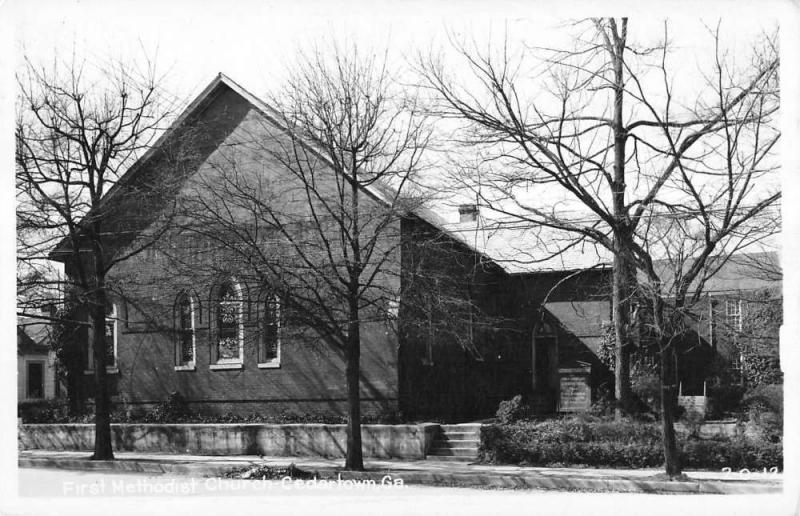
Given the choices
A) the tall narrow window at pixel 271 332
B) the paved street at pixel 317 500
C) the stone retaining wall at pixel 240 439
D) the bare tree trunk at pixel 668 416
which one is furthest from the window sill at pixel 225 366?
the bare tree trunk at pixel 668 416

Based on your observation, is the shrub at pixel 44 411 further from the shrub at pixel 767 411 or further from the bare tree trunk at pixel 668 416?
the shrub at pixel 767 411

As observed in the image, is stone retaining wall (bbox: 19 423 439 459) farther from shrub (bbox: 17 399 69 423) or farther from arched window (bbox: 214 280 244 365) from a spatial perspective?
arched window (bbox: 214 280 244 365)

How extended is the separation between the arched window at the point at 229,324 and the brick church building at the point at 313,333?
1.4 inches

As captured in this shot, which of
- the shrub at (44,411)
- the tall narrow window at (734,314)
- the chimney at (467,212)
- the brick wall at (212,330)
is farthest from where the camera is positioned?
the shrub at (44,411)

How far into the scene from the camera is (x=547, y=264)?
24.8 meters

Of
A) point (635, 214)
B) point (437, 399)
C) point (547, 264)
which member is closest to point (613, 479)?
point (635, 214)

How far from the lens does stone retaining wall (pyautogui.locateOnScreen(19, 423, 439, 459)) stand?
19859mm

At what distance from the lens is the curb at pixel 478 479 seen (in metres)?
15.0

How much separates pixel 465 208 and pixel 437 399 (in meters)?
7.10

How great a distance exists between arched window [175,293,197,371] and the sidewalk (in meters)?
2.96

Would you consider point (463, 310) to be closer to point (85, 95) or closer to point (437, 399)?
point (437, 399)

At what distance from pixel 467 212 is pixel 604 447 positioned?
17.7ft

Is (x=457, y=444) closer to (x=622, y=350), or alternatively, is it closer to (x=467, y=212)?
(x=622, y=350)

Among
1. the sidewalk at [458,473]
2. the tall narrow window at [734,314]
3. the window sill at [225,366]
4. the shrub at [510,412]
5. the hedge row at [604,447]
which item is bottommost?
the sidewalk at [458,473]
